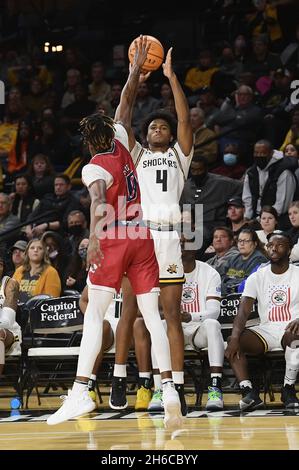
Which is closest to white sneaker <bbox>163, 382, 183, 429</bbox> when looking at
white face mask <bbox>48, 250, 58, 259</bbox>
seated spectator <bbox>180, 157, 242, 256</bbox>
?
white face mask <bbox>48, 250, 58, 259</bbox>

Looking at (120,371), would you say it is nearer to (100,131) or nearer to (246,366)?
(246,366)

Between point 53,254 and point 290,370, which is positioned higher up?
point 53,254

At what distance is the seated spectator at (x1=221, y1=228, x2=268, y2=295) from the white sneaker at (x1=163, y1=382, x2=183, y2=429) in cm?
344

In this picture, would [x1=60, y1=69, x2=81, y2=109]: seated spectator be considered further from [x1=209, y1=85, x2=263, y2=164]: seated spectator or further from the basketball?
the basketball

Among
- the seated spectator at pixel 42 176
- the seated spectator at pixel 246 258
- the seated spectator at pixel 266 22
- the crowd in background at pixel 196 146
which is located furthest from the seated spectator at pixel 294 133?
the seated spectator at pixel 42 176

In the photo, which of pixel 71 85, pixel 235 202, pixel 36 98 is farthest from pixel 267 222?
pixel 36 98

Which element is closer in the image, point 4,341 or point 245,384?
point 245,384

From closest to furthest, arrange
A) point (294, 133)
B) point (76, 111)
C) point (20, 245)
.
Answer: point (20, 245) < point (294, 133) < point (76, 111)

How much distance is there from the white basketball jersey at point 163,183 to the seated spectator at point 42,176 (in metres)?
5.58

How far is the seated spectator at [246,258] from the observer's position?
388 inches

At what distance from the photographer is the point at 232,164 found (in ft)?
40.7

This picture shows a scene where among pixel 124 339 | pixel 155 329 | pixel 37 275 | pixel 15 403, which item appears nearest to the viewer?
pixel 155 329

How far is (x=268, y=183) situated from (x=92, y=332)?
530 centimetres

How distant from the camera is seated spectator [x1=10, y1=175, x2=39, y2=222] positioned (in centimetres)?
1297
